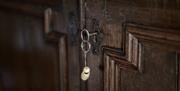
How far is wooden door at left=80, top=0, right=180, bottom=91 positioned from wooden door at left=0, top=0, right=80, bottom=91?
5cm

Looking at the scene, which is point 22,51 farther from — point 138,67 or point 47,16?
point 138,67

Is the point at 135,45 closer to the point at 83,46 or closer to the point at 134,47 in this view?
the point at 134,47

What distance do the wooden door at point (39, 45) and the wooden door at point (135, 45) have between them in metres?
0.05

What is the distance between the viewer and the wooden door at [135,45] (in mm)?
495

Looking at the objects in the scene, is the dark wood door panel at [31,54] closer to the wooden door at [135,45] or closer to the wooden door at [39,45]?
the wooden door at [39,45]

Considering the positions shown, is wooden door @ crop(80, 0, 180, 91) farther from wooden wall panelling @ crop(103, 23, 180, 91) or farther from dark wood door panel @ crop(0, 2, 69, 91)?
dark wood door panel @ crop(0, 2, 69, 91)

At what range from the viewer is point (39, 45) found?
2.60 ft

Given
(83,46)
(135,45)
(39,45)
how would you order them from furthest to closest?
1. (39,45)
2. (83,46)
3. (135,45)

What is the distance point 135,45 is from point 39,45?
33cm

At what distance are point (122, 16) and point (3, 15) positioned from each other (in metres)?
0.47

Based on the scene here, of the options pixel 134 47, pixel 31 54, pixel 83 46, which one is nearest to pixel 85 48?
pixel 83 46

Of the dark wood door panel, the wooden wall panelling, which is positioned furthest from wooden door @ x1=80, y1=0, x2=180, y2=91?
the dark wood door panel

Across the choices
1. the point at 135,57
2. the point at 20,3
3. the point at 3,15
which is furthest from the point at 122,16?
the point at 3,15

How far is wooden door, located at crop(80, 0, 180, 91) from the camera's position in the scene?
0.50 metres
